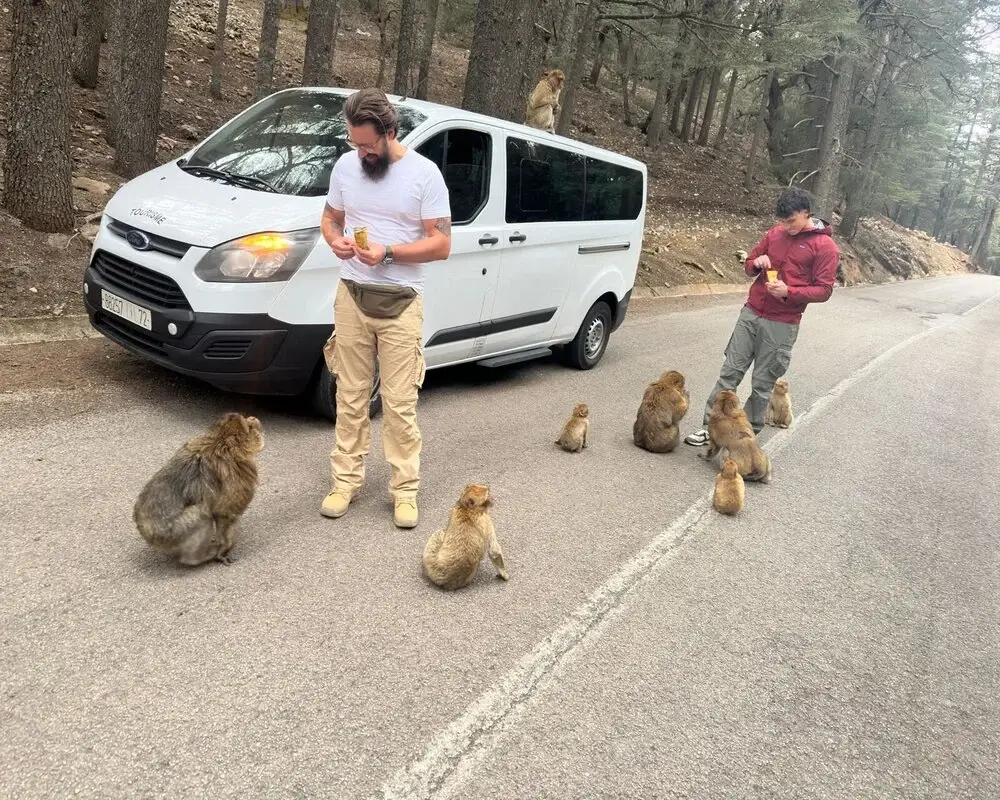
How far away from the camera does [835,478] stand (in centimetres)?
632

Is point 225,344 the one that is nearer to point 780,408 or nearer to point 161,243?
point 161,243

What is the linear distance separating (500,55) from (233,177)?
618cm

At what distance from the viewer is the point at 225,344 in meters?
4.78

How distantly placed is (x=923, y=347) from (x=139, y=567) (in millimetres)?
14503

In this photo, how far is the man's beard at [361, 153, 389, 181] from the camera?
3.78 metres

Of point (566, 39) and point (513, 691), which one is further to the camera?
point (566, 39)

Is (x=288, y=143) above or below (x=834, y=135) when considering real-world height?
below

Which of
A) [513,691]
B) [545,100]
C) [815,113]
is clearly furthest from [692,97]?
[513,691]

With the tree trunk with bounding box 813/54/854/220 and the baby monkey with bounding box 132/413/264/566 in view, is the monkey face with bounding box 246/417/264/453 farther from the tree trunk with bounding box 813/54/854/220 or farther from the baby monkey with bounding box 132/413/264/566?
the tree trunk with bounding box 813/54/854/220

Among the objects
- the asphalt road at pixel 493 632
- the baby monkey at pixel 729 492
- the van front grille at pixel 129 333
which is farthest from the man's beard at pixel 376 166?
the baby monkey at pixel 729 492

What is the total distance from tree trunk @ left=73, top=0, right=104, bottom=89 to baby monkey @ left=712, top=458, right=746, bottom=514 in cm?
1255

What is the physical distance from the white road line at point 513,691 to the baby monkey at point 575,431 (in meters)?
1.11

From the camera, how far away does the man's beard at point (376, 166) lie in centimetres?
378

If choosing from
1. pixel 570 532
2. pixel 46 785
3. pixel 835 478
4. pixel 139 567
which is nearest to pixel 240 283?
pixel 139 567
